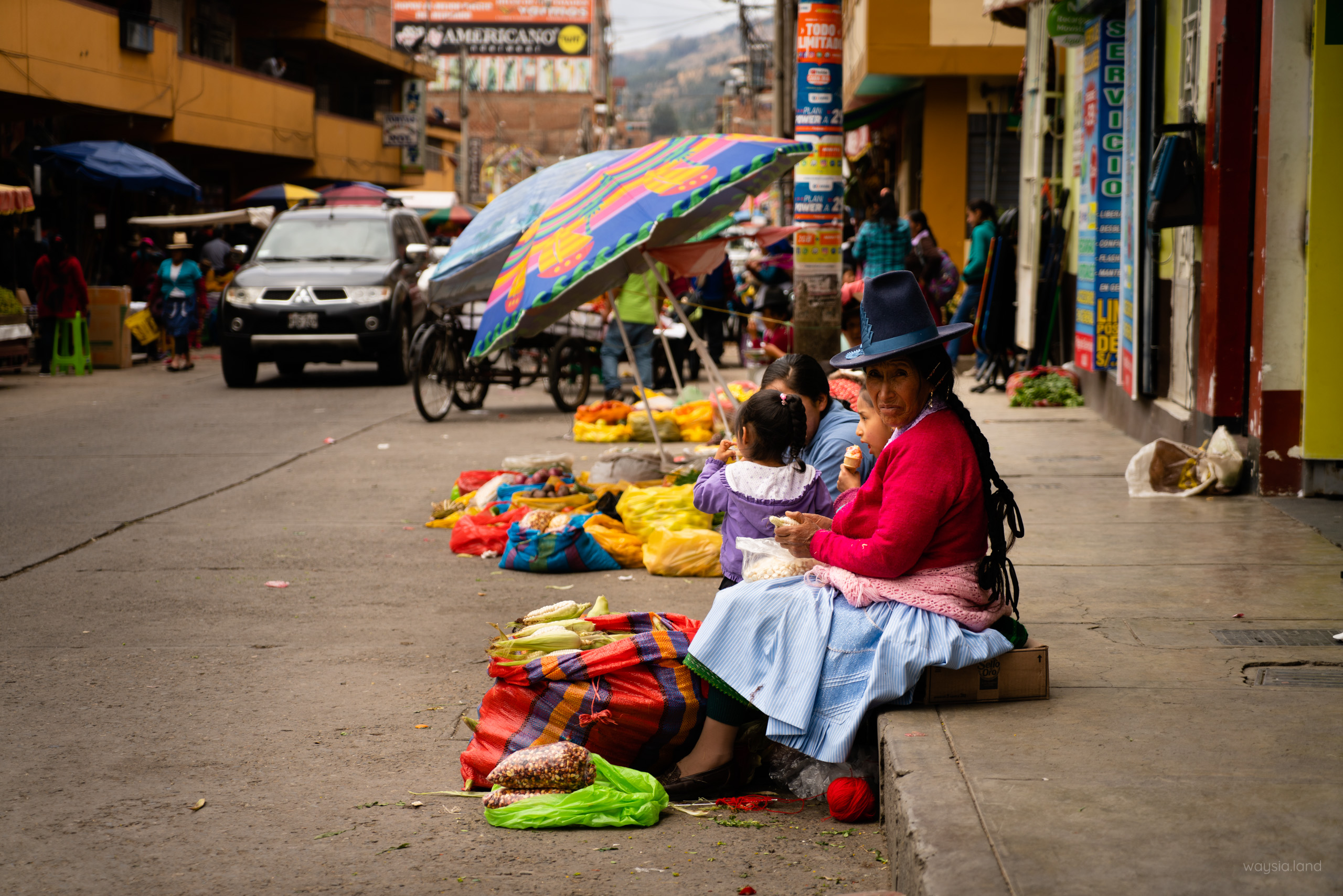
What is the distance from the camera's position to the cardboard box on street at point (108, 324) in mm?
19719

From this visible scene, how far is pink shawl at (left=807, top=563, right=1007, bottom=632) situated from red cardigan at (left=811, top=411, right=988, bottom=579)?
0.03 m

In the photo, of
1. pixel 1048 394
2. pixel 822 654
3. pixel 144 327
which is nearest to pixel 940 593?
pixel 822 654

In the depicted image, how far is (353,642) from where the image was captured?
5727mm

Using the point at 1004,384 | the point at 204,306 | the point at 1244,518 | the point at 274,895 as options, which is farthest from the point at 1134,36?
the point at 204,306

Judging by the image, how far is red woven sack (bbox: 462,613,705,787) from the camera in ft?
13.4

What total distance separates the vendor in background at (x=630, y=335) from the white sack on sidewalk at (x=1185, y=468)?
5894 mm

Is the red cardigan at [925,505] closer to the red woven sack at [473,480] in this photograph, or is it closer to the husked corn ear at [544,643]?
the husked corn ear at [544,643]

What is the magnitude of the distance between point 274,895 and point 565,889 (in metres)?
0.72

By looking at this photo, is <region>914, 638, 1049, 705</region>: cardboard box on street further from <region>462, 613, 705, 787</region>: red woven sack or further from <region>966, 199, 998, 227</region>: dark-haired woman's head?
<region>966, 199, 998, 227</region>: dark-haired woman's head

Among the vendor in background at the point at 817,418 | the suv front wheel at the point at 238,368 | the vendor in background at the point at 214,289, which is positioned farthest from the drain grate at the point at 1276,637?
the vendor in background at the point at 214,289

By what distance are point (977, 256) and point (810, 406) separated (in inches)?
407

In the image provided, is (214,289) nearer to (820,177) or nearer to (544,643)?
(820,177)

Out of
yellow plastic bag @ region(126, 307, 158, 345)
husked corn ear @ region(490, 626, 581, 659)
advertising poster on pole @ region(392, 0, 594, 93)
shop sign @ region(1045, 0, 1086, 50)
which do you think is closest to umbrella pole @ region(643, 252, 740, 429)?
husked corn ear @ region(490, 626, 581, 659)

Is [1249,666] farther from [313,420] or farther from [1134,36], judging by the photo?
[313,420]
